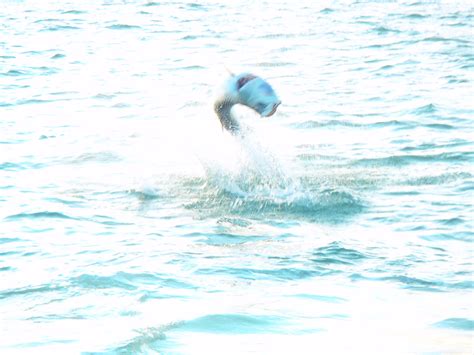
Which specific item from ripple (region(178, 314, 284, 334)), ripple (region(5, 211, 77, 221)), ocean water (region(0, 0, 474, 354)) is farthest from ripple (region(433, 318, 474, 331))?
ripple (region(5, 211, 77, 221))

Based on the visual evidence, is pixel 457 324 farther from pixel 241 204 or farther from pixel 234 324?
pixel 241 204

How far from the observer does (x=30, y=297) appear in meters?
8.00

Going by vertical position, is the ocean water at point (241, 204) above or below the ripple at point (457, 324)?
above

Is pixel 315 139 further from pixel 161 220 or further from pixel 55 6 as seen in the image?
pixel 55 6

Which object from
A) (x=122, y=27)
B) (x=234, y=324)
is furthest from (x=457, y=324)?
(x=122, y=27)

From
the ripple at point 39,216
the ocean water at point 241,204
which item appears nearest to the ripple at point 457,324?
the ocean water at point 241,204

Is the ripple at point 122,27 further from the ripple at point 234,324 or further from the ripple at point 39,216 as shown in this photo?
the ripple at point 234,324

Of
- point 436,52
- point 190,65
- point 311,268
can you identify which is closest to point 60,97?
point 190,65

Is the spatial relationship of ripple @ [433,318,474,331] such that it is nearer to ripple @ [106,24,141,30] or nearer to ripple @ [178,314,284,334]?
ripple @ [178,314,284,334]

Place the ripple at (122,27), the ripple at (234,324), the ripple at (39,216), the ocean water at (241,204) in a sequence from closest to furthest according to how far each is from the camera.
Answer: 1. the ripple at (234,324)
2. the ocean water at (241,204)
3. the ripple at (39,216)
4. the ripple at (122,27)

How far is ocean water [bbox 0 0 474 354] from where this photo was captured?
739cm

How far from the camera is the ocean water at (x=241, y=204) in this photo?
739 cm

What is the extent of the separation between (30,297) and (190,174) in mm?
4253

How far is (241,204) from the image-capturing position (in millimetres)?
10688
